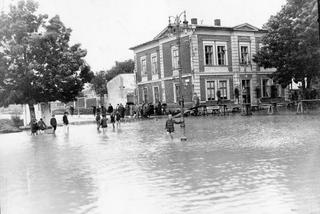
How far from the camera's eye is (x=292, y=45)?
1248 inches

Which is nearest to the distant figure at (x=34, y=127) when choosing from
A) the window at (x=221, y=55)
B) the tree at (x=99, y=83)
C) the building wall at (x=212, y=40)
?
the tree at (x=99, y=83)

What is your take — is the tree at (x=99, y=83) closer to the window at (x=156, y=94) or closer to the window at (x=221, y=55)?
the window at (x=156, y=94)

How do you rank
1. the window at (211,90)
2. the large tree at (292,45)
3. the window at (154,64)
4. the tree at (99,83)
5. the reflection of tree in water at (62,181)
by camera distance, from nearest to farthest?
the reflection of tree in water at (62,181)
the large tree at (292,45)
the tree at (99,83)
the window at (211,90)
the window at (154,64)

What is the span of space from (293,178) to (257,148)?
5.04 metres

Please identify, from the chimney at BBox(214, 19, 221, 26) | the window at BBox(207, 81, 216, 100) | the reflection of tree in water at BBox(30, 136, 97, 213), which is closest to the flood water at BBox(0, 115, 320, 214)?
the reflection of tree in water at BBox(30, 136, 97, 213)

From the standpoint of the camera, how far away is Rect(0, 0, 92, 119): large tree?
14684mm

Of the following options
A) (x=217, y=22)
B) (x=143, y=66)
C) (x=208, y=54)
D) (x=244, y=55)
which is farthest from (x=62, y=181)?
(x=143, y=66)

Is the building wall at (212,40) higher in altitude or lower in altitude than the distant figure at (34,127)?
higher

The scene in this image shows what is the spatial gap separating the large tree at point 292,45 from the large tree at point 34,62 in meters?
13.8

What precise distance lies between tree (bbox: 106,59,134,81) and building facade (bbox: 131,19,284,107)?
52.2 feet

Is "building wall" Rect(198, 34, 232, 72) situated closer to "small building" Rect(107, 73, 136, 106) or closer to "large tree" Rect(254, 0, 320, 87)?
"large tree" Rect(254, 0, 320, 87)

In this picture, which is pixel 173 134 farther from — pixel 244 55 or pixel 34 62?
pixel 244 55

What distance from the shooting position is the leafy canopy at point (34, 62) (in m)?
14.7

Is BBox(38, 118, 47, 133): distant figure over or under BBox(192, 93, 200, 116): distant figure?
under
